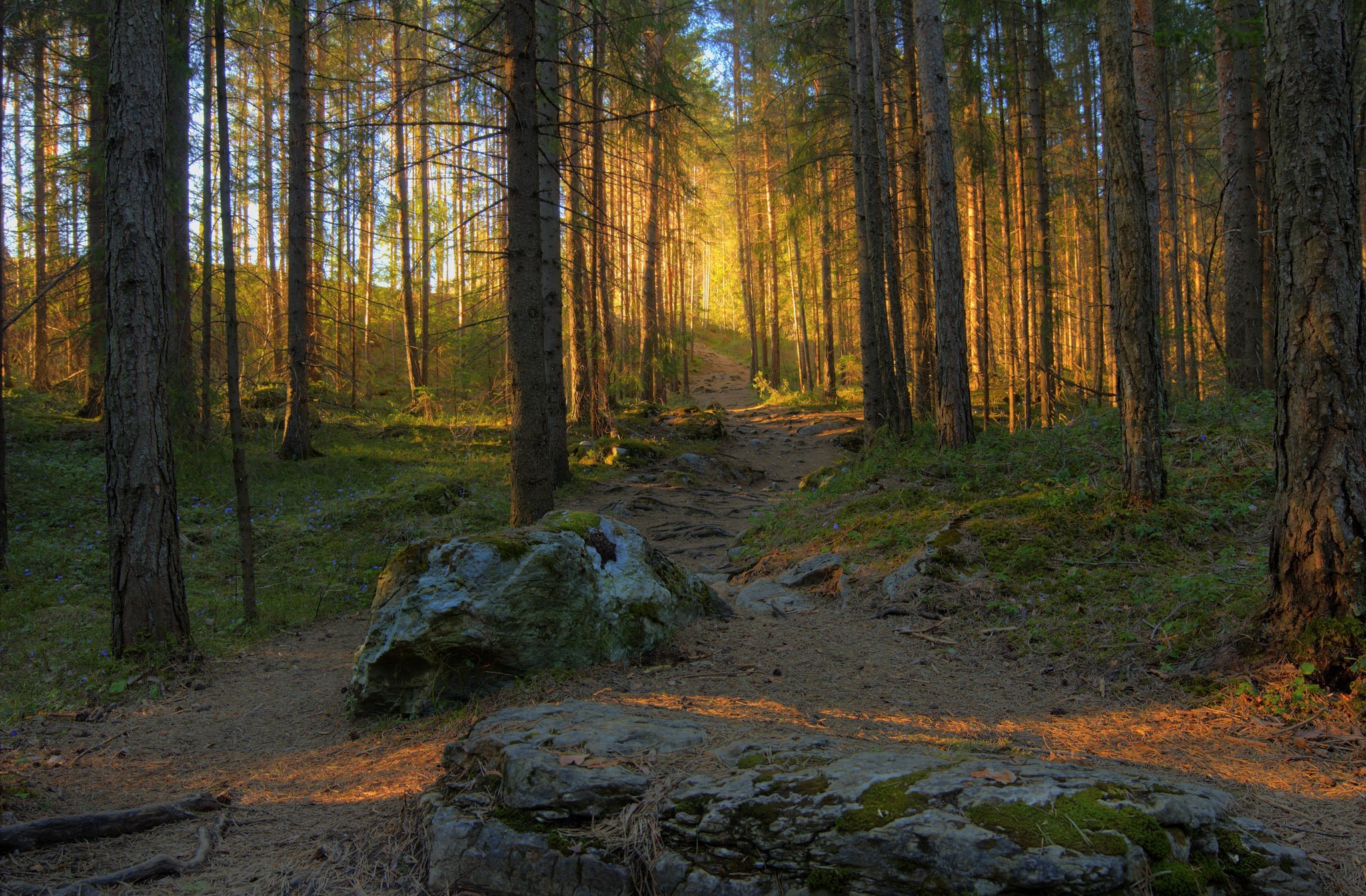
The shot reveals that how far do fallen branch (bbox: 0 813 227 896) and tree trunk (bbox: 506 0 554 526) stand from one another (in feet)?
13.7

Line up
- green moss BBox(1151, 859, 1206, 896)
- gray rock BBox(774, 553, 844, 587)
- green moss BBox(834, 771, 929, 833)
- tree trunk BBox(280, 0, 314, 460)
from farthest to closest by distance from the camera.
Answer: tree trunk BBox(280, 0, 314, 460) → gray rock BBox(774, 553, 844, 587) → green moss BBox(834, 771, 929, 833) → green moss BBox(1151, 859, 1206, 896)

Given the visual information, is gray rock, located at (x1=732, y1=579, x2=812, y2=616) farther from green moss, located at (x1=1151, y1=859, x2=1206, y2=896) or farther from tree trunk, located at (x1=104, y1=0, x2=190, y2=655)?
tree trunk, located at (x1=104, y1=0, x2=190, y2=655)

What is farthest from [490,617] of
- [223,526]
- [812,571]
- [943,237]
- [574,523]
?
[943,237]

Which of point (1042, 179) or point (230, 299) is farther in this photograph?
point (1042, 179)

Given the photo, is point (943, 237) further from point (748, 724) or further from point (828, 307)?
point (828, 307)

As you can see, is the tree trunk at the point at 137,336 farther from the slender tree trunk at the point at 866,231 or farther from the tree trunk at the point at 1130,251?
the slender tree trunk at the point at 866,231

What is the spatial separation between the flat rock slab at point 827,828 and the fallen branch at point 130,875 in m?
1.04

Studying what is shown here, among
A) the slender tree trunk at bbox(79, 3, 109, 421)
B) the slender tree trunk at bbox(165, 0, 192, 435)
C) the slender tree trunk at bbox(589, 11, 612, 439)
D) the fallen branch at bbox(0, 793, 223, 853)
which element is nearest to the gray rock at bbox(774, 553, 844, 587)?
the fallen branch at bbox(0, 793, 223, 853)

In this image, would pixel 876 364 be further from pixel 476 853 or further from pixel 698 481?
pixel 476 853

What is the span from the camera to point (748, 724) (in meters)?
3.84

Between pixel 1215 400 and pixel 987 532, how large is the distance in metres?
6.22

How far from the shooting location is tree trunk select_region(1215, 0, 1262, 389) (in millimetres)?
11547

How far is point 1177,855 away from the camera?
2301 millimetres

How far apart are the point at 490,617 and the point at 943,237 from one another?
28.7 ft
